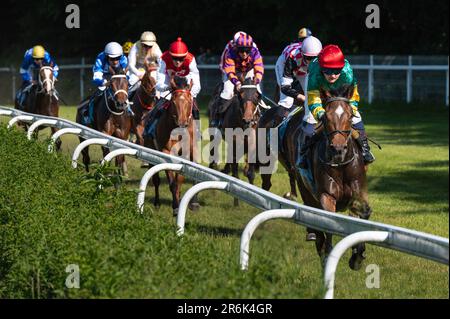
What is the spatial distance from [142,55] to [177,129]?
11.5 ft

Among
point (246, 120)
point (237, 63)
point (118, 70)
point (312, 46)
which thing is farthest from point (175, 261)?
point (118, 70)

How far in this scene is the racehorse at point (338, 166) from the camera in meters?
7.82

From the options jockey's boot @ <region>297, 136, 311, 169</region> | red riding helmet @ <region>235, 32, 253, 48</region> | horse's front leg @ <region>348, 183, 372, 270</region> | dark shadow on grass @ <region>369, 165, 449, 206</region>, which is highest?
red riding helmet @ <region>235, 32, 253, 48</region>

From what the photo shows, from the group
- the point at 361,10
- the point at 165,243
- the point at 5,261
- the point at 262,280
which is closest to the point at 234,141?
the point at 5,261

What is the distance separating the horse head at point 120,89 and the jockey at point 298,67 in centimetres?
355

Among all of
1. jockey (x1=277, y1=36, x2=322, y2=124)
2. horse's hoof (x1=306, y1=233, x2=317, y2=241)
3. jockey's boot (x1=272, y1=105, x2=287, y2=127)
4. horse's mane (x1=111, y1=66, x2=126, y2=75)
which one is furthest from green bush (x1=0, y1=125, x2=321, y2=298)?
horse's mane (x1=111, y1=66, x2=126, y2=75)

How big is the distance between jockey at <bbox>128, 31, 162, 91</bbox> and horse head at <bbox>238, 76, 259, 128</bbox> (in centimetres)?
224

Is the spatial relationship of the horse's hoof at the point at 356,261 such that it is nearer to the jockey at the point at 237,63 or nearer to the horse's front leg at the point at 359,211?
the horse's front leg at the point at 359,211

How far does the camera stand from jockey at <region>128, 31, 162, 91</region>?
15.0 meters

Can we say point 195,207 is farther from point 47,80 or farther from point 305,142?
point 47,80

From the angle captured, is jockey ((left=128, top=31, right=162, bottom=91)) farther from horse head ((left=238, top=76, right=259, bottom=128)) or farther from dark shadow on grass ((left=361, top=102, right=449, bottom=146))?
dark shadow on grass ((left=361, top=102, right=449, bottom=146))

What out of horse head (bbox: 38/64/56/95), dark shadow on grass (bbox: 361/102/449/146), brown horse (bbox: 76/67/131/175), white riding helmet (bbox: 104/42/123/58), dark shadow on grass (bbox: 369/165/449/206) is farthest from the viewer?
dark shadow on grass (bbox: 361/102/449/146)

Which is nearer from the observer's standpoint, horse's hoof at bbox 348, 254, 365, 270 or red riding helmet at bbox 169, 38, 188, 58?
horse's hoof at bbox 348, 254, 365, 270

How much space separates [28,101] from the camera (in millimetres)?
18625
